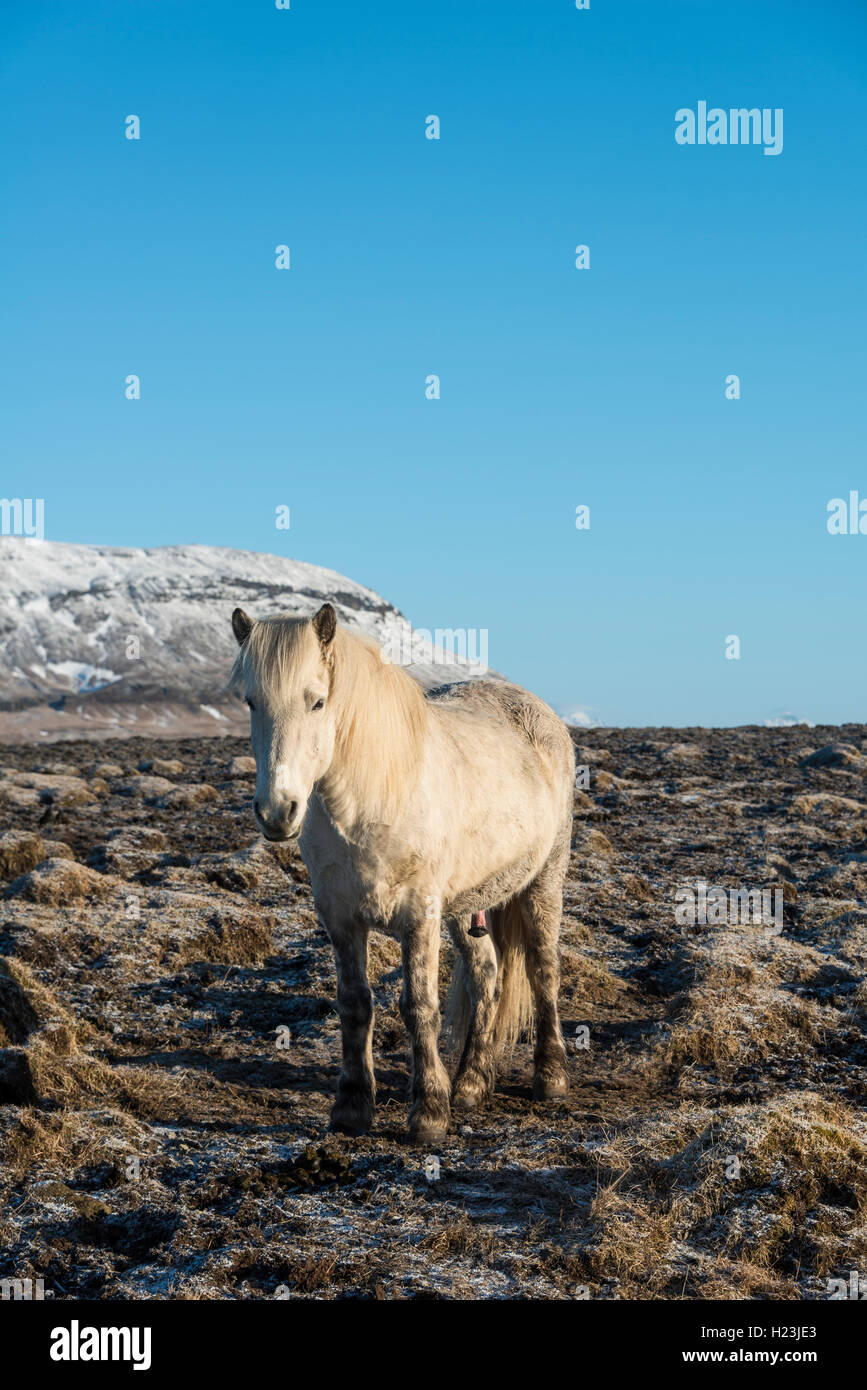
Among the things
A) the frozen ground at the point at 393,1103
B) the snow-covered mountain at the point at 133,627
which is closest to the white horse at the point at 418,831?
the frozen ground at the point at 393,1103

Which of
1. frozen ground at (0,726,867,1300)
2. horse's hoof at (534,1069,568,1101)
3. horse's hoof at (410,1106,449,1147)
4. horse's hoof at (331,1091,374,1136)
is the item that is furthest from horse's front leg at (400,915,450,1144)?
horse's hoof at (534,1069,568,1101)

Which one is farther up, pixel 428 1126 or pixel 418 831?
pixel 418 831

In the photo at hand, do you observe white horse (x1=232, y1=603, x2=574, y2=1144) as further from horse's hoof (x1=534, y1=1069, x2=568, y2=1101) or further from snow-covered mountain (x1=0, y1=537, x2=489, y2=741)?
snow-covered mountain (x1=0, y1=537, x2=489, y2=741)

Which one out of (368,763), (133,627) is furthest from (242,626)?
(133,627)

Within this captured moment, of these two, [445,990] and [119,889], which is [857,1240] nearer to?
[445,990]

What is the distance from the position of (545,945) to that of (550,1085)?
95 cm

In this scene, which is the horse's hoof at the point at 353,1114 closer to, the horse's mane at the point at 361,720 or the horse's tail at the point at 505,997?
the horse's tail at the point at 505,997

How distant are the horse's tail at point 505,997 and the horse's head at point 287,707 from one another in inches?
105

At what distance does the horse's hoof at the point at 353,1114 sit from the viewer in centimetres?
600

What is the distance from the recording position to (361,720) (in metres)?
5.59

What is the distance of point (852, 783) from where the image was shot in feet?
67.2

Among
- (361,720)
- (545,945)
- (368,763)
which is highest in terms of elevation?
(361,720)

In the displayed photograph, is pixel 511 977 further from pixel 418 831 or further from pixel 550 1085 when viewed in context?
pixel 418 831
